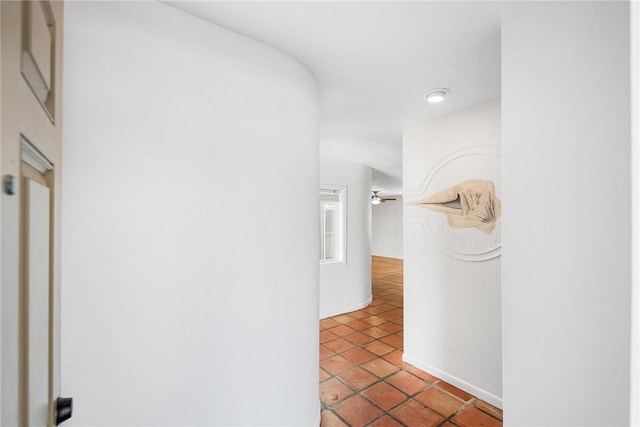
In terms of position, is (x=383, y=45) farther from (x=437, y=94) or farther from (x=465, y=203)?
(x=465, y=203)

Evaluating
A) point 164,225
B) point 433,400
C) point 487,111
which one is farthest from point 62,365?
point 487,111

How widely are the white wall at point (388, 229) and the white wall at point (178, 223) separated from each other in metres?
9.94

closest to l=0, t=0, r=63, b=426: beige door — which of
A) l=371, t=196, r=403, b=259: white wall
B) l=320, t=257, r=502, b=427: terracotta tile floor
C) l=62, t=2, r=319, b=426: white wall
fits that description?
l=62, t=2, r=319, b=426: white wall

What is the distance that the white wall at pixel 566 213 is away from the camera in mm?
956

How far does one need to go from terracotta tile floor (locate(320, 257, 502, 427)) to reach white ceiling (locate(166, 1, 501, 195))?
2436mm

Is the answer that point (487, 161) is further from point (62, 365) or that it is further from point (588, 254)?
point (62, 365)

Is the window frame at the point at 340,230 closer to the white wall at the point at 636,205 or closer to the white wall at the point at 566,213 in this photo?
the white wall at the point at 566,213

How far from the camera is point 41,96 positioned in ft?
2.11

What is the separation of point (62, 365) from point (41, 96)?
0.92 meters

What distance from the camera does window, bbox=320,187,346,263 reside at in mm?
4621

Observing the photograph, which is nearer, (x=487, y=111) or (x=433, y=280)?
(x=487, y=111)

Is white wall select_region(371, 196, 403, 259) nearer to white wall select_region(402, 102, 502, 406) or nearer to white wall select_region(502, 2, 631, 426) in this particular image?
white wall select_region(402, 102, 502, 406)

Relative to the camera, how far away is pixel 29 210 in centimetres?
54

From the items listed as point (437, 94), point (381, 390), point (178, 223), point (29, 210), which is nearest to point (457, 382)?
point (381, 390)
